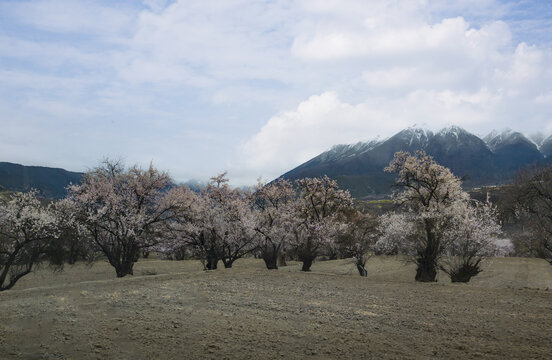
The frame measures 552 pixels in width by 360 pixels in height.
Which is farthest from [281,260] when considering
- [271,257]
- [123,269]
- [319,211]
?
[123,269]

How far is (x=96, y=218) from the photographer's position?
28969mm

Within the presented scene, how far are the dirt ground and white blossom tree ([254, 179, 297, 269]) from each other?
13.1 m

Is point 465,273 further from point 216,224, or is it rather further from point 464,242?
point 216,224

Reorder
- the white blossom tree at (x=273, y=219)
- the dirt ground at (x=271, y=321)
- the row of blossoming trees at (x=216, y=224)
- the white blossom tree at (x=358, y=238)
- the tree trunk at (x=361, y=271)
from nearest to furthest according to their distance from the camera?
the dirt ground at (x=271, y=321)
the row of blossoming trees at (x=216, y=224)
the white blossom tree at (x=273, y=219)
the tree trunk at (x=361, y=271)
the white blossom tree at (x=358, y=238)

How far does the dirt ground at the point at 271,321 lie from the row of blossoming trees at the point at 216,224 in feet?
26.4

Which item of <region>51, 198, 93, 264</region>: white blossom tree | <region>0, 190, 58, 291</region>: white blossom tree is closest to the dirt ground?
<region>51, 198, 93, 264</region>: white blossom tree

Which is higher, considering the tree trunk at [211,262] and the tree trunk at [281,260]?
the tree trunk at [211,262]

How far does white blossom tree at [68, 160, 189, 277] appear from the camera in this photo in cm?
2964

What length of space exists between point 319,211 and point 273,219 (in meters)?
11.3

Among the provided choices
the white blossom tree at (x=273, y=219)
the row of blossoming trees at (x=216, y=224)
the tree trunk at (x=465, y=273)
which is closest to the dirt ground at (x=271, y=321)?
the tree trunk at (x=465, y=273)

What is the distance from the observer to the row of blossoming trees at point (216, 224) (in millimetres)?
27188

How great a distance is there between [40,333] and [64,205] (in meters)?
25.6

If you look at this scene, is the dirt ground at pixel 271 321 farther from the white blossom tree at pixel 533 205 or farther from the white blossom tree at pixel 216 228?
the white blossom tree at pixel 533 205

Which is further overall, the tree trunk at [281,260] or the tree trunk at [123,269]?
the tree trunk at [281,260]
